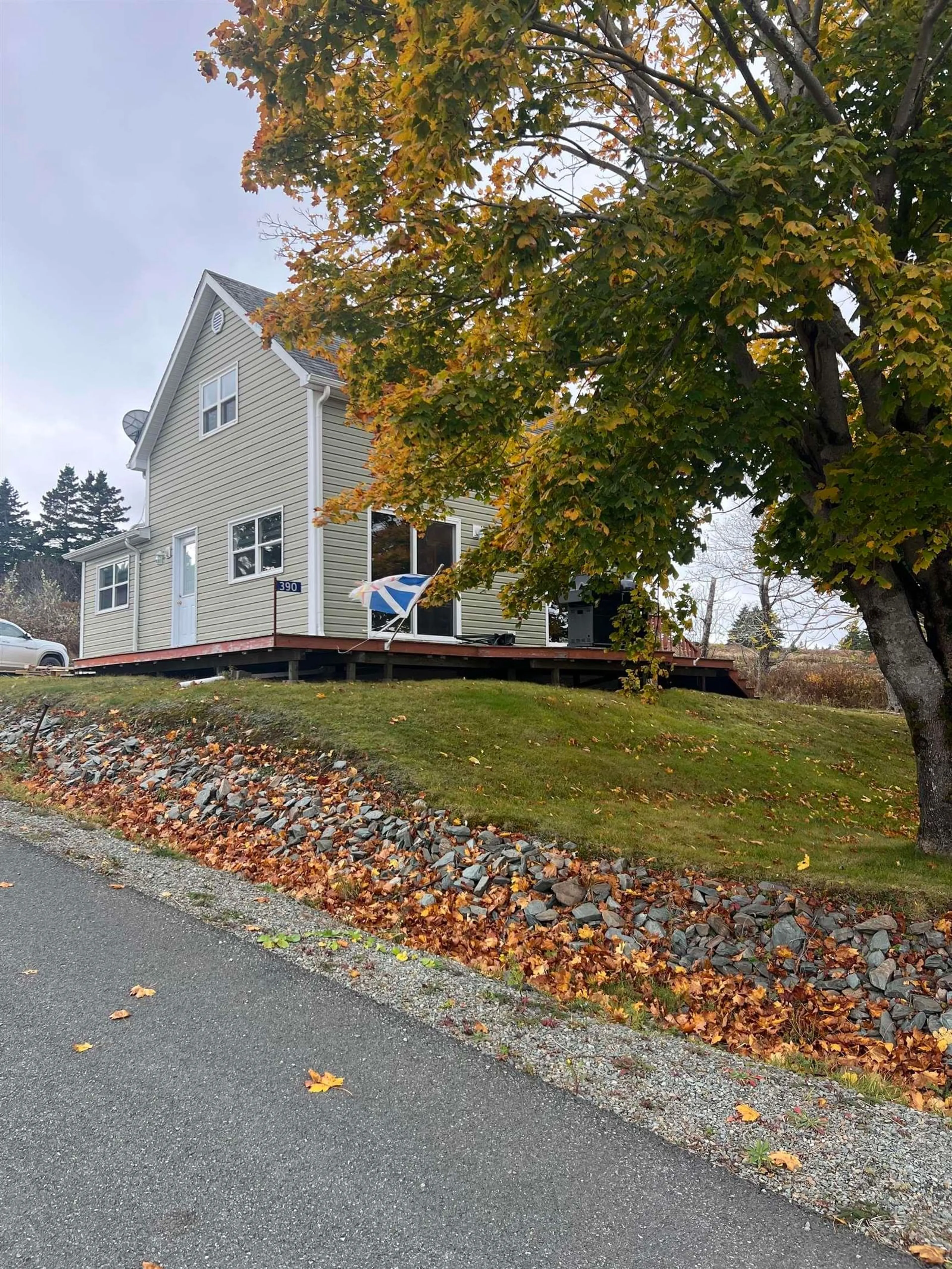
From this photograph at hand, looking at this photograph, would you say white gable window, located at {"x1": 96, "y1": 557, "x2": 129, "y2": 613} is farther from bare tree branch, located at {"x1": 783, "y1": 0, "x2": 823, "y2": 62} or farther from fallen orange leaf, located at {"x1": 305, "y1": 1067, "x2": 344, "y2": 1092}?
fallen orange leaf, located at {"x1": 305, "y1": 1067, "x2": 344, "y2": 1092}

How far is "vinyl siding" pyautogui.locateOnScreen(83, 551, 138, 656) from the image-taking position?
1766cm

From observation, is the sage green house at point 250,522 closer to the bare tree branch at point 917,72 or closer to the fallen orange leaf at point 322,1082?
the bare tree branch at point 917,72

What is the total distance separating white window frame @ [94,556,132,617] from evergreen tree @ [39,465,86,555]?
118ft

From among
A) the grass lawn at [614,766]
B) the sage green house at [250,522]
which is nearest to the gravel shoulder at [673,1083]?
the grass lawn at [614,766]

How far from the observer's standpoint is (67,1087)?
3.12m

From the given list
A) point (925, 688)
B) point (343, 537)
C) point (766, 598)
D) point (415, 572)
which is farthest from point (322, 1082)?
point (766, 598)

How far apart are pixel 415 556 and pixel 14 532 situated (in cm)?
4833

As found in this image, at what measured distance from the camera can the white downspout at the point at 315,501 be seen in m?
12.8

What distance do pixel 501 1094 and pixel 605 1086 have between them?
48cm

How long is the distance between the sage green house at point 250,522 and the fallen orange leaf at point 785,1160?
9.21 meters

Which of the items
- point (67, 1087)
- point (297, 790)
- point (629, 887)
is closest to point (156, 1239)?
point (67, 1087)

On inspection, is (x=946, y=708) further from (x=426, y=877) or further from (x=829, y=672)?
(x=829, y=672)

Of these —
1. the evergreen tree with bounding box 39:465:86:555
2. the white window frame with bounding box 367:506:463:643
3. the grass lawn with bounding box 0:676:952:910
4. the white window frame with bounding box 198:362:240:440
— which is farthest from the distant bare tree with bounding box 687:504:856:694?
the evergreen tree with bounding box 39:465:86:555

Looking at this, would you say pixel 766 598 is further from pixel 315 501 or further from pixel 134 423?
pixel 134 423
